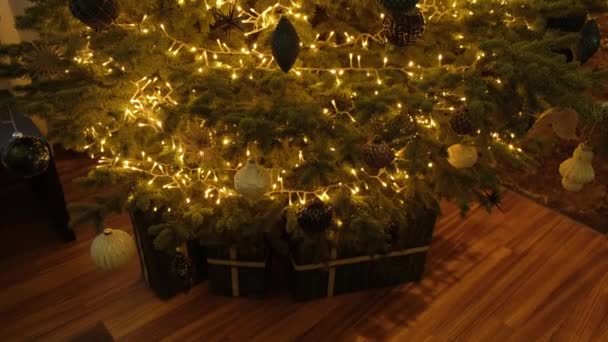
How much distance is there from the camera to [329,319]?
6.23ft

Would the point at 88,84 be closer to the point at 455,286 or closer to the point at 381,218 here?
the point at 381,218

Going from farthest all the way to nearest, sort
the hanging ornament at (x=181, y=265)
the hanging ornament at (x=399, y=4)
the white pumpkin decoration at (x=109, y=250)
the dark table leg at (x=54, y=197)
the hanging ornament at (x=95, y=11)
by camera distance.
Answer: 1. the dark table leg at (x=54, y=197)
2. the hanging ornament at (x=181, y=265)
3. the white pumpkin decoration at (x=109, y=250)
4. the hanging ornament at (x=95, y=11)
5. the hanging ornament at (x=399, y=4)

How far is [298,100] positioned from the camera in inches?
53.7

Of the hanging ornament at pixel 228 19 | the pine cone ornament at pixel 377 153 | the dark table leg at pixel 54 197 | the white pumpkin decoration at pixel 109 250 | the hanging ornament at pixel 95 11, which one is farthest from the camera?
the dark table leg at pixel 54 197

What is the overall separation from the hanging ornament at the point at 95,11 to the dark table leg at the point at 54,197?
97 centimetres

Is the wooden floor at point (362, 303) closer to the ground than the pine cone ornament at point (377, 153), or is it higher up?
closer to the ground

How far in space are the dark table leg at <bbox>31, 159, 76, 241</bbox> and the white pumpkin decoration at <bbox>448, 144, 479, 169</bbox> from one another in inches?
60.0

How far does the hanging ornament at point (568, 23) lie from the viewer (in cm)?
151

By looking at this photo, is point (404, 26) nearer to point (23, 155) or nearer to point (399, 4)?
point (399, 4)

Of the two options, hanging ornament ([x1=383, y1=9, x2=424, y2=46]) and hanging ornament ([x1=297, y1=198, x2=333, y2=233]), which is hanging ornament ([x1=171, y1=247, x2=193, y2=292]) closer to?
hanging ornament ([x1=297, y1=198, x2=333, y2=233])

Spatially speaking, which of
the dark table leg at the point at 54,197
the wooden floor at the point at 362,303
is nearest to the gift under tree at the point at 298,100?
the wooden floor at the point at 362,303

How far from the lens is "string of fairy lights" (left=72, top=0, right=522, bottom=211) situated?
148 centimetres

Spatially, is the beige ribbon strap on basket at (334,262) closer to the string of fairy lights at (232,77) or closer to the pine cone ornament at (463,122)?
the string of fairy lights at (232,77)

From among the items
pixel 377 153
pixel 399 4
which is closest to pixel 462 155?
pixel 377 153
